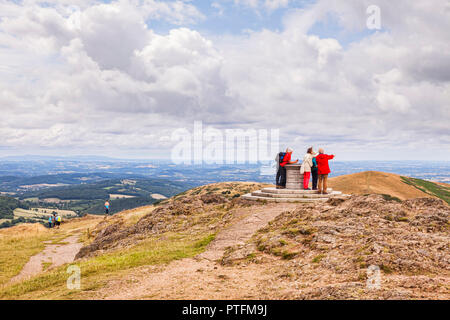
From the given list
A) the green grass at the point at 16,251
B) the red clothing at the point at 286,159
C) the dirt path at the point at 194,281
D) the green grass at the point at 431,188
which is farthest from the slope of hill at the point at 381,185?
the dirt path at the point at 194,281

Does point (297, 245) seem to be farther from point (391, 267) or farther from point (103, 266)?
point (103, 266)

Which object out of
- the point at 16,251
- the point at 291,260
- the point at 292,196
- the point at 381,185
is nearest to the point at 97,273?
the point at 291,260

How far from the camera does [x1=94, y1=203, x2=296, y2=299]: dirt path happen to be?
28.5ft

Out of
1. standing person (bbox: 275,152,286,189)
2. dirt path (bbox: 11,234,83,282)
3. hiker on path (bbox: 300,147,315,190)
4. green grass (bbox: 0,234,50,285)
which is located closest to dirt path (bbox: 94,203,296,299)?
hiker on path (bbox: 300,147,315,190)

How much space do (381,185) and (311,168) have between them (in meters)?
45.8

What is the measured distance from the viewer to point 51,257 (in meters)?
26.2

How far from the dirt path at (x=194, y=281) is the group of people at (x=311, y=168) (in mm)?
10757

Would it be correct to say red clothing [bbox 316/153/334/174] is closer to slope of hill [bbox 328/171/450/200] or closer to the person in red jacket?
the person in red jacket

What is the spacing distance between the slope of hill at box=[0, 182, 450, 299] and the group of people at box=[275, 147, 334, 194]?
390 centimetres

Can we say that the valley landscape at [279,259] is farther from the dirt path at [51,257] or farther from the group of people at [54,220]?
the group of people at [54,220]

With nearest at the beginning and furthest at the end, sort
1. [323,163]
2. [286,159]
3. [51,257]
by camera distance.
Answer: [323,163], [286,159], [51,257]

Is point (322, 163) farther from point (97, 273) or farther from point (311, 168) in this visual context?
point (97, 273)

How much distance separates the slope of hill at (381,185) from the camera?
58.8 m

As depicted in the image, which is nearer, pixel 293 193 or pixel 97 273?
pixel 97 273
